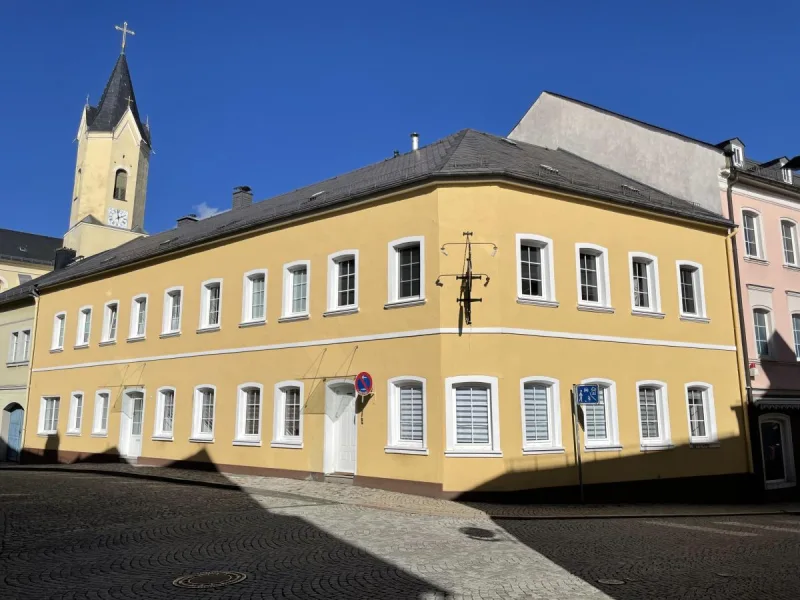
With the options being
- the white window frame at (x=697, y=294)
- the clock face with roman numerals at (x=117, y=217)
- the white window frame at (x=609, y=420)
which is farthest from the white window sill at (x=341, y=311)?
the clock face with roman numerals at (x=117, y=217)

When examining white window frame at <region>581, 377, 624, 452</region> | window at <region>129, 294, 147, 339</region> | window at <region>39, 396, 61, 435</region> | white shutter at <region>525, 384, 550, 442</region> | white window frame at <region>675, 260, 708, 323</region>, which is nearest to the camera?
white shutter at <region>525, 384, 550, 442</region>

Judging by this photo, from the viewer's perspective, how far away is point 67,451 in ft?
80.5

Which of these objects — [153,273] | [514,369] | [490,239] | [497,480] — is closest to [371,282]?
[490,239]

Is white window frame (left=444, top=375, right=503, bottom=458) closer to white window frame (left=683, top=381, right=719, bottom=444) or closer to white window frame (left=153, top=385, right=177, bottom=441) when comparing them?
white window frame (left=683, top=381, right=719, bottom=444)

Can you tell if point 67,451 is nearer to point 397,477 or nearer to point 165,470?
point 165,470

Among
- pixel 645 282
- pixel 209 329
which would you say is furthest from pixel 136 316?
pixel 645 282

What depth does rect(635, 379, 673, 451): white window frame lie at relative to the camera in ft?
52.5

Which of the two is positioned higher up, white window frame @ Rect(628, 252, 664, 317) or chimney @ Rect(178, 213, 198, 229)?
chimney @ Rect(178, 213, 198, 229)

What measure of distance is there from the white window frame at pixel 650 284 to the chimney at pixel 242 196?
59.2 feet

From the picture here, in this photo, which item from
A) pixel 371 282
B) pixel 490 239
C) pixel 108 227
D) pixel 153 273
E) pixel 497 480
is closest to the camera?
pixel 497 480

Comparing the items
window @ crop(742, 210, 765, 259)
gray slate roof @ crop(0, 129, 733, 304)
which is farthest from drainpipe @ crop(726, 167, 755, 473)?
Answer: window @ crop(742, 210, 765, 259)

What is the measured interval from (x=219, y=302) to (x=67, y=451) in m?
10.2

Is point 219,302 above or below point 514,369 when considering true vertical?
above

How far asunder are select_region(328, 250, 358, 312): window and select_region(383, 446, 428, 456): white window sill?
12.5 feet
